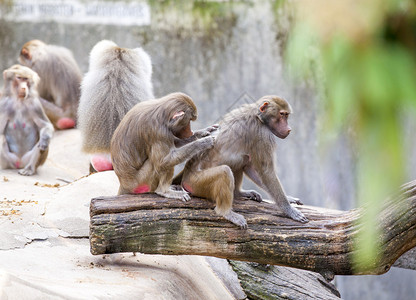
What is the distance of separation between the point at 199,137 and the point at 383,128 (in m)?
4.05

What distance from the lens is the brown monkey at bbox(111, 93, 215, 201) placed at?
470 cm

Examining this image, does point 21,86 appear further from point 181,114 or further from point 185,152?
point 185,152

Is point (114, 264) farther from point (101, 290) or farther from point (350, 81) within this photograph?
point (350, 81)

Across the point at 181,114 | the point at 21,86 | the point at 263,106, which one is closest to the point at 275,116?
the point at 263,106

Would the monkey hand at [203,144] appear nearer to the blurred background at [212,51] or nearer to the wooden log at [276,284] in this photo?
the wooden log at [276,284]

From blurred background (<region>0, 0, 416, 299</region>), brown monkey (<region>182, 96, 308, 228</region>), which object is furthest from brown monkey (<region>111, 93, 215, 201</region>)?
blurred background (<region>0, 0, 416, 299</region>)

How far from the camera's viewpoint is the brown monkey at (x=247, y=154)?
457 cm

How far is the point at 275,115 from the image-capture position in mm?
4711

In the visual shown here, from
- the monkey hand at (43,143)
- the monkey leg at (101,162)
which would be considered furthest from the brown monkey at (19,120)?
the monkey leg at (101,162)

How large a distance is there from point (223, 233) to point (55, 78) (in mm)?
6669

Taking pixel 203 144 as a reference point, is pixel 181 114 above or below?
above

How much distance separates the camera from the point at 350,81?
90cm

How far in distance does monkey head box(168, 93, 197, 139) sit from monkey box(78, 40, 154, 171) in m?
2.75

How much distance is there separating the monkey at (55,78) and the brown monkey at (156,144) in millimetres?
5602
